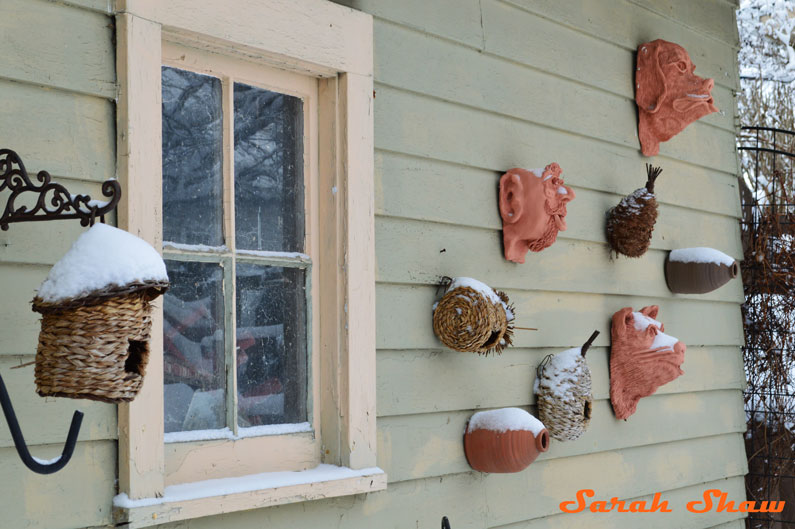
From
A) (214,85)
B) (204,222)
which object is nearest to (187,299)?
(204,222)

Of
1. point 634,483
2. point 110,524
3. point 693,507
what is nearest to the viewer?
point 110,524

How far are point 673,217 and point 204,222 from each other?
2156mm

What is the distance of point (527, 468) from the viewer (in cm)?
283

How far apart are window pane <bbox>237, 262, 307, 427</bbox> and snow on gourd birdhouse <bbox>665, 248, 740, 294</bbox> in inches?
69.9

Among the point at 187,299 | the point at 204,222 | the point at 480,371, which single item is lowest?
the point at 480,371

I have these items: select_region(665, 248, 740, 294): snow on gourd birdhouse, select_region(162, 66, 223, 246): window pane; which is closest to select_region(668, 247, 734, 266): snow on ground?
select_region(665, 248, 740, 294): snow on gourd birdhouse

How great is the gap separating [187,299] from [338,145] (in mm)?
565

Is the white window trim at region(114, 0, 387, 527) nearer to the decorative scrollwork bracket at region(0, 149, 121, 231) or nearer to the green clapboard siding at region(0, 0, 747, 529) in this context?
the green clapboard siding at region(0, 0, 747, 529)

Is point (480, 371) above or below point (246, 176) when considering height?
below

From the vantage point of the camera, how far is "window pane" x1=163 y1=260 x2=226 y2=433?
2045 millimetres

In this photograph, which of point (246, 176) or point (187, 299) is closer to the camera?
point (187, 299)

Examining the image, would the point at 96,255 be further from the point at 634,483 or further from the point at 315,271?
the point at 634,483

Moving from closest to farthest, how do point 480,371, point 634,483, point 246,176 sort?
point 246,176 → point 480,371 → point 634,483

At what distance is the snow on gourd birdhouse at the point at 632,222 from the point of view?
3.20 m
